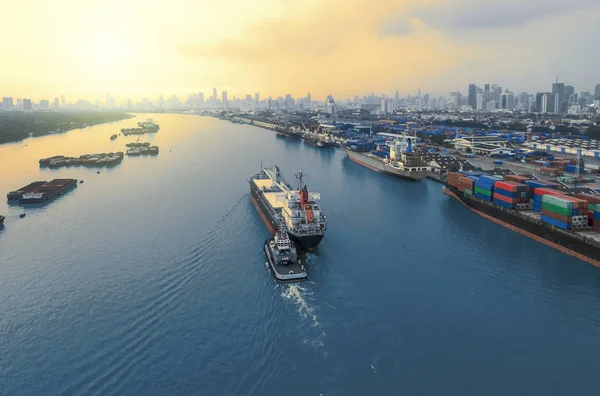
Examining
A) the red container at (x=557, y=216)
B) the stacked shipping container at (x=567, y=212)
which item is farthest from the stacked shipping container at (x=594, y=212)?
the red container at (x=557, y=216)

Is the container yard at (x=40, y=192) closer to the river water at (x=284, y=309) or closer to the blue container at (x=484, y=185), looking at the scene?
the river water at (x=284, y=309)

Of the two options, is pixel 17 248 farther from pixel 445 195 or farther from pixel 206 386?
pixel 445 195

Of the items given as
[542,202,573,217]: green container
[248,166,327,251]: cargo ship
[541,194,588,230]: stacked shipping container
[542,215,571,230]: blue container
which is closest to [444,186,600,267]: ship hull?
[542,215,571,230]: blue container

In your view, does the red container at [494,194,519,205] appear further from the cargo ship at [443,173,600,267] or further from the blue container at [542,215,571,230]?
the blue container at [542,215,571,230]

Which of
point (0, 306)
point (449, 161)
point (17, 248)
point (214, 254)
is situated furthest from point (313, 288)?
point (449, 161)

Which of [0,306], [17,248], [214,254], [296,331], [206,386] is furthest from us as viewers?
[17,248]
